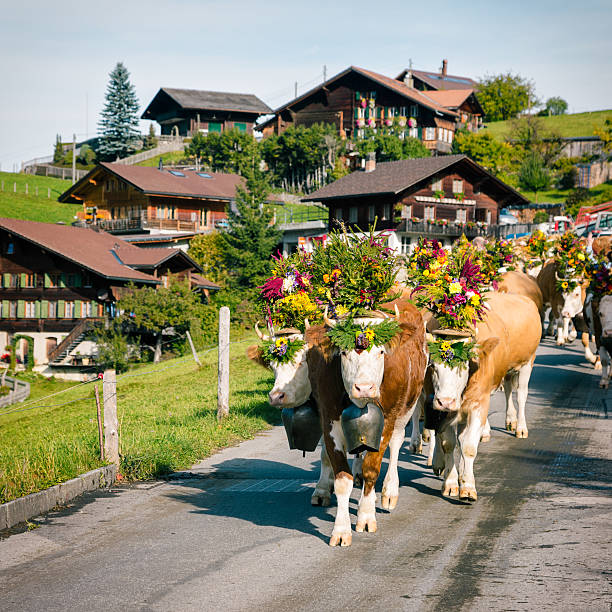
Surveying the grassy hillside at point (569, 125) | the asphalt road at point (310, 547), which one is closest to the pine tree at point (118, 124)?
the grassy hillside at point (569, 125)

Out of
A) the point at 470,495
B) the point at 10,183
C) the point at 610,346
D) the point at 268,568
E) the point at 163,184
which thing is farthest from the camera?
the point at 10,183

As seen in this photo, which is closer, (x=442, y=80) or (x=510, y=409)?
(x=510, y=409)

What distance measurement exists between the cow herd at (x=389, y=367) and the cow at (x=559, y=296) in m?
10.2

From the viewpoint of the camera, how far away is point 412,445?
40.6ft

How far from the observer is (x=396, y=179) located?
57.5 metres

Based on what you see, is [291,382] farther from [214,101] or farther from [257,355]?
[214,101]

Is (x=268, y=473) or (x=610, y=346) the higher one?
(x=610, y=346)

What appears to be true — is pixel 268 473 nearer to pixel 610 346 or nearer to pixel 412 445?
pixel 412 445

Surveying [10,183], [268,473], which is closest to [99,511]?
[268,473]

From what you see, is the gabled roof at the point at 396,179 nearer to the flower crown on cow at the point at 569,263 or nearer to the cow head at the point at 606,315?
the flower crown on cow at the point at 569,263

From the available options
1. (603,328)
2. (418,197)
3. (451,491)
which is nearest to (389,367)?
(451,491)

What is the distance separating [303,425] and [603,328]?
10431mm

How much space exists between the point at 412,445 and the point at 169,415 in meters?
→ 7.23

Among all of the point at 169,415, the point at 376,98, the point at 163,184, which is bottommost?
the point at 169,415
